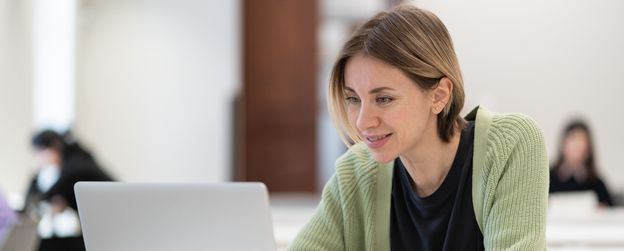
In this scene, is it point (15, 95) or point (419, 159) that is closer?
point (419, 159)

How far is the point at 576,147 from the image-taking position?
581 cm

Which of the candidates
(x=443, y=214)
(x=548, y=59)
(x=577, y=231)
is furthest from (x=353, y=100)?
(x=548, y=59)

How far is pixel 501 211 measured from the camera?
1.78 meters

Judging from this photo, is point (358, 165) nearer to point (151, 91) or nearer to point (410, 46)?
point (410, 46)

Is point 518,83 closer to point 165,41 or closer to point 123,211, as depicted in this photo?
point 165,41

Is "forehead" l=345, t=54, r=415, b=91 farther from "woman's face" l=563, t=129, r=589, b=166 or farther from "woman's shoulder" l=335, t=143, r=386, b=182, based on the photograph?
"woman's face" l=563, t=129, r=589, b=166

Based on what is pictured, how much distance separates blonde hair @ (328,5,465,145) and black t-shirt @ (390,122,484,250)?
0.45ft

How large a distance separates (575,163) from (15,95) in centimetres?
382

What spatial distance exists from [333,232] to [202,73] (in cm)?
589

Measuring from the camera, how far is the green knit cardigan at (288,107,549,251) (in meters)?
1.76

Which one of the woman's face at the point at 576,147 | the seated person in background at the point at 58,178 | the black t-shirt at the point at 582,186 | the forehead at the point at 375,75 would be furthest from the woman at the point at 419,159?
the woman's face at the point at 576,147

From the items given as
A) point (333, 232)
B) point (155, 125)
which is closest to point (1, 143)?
point (155, 125)

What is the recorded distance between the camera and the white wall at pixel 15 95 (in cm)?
617

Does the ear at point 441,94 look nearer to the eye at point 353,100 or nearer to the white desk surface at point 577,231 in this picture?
the eye at point 353,100
